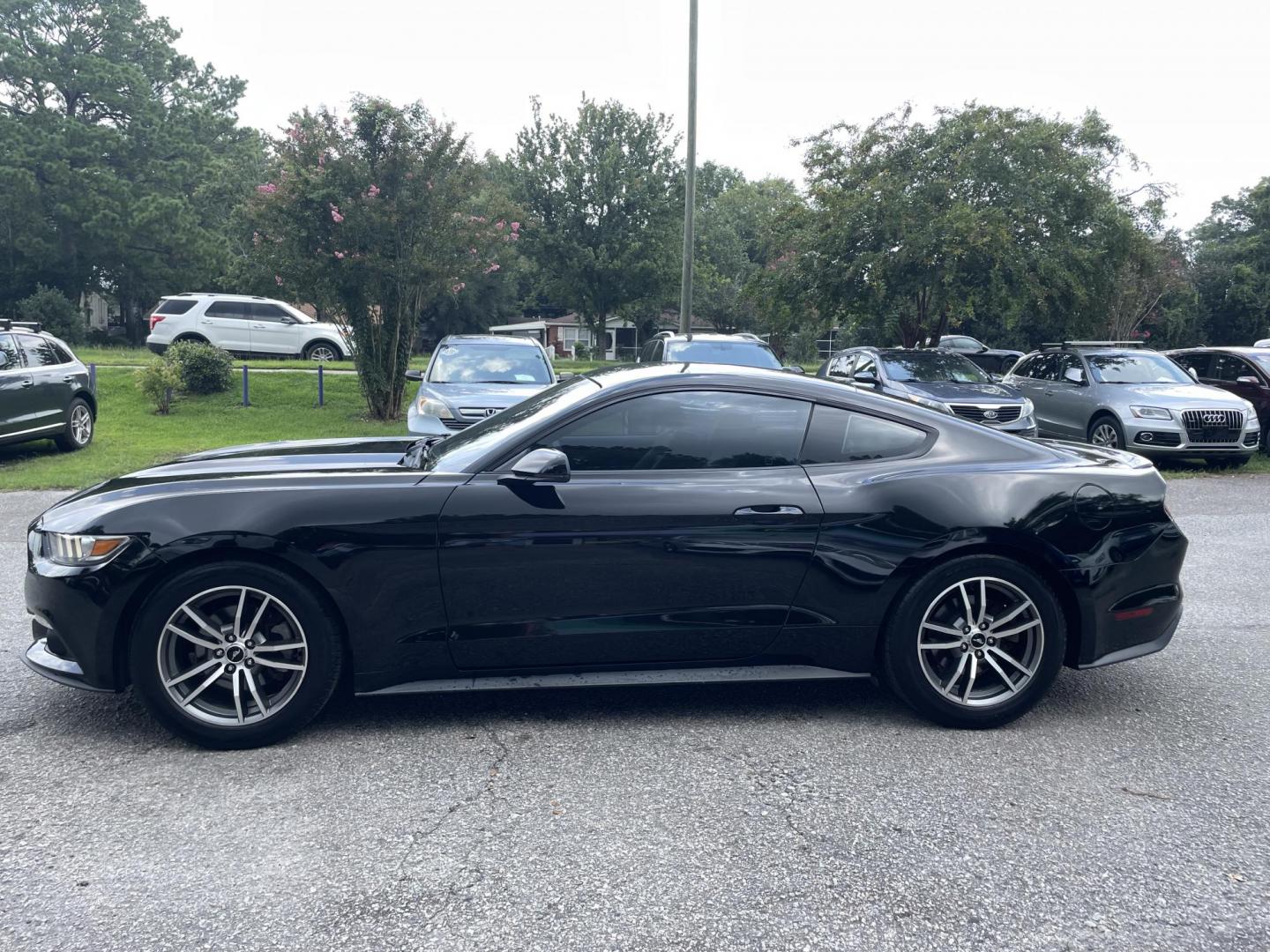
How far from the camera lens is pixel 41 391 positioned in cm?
1188

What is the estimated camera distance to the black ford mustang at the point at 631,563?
3727mm

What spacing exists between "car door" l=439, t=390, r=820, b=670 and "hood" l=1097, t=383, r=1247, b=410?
10.4 meters

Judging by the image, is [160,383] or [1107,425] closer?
[1107,425]

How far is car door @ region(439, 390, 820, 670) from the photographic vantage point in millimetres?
3826

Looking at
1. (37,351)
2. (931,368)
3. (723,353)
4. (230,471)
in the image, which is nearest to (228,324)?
(37,351)

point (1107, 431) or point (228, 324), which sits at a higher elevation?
point (228, 324)

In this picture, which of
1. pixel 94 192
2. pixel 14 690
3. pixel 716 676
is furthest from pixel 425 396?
pixel 94 192

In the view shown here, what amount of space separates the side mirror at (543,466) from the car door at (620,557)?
52 mm

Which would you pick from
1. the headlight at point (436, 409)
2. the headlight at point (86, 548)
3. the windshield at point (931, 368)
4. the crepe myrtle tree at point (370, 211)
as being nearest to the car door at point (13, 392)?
the crepe myrtle tree at point (370, 211)

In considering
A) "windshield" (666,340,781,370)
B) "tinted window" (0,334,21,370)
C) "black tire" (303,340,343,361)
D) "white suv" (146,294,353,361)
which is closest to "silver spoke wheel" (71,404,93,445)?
"tinted window" (0,334,21,370)

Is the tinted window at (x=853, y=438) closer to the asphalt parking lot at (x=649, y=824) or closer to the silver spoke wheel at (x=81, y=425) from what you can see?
the asphalt parking lot at (x=649, y=824)

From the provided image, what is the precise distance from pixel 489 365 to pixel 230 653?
8712 mm

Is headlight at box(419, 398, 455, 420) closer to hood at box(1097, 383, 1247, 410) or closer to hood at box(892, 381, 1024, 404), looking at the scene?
hood at box(892, 381, 1024, 404)

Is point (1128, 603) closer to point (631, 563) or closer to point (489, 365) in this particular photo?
point (631, 563)
